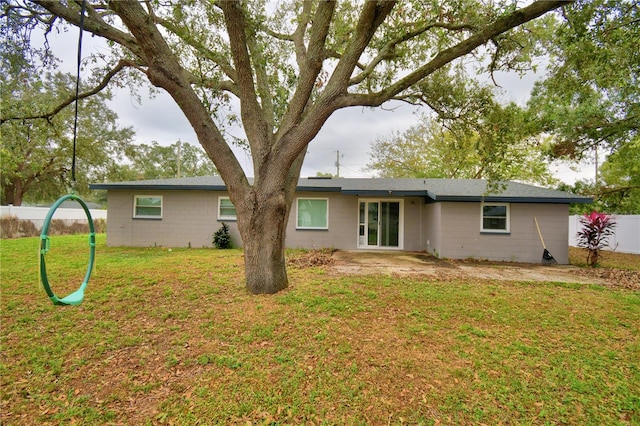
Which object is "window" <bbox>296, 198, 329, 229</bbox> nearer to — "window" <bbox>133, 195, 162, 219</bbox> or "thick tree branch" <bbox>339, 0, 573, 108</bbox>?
"window" <bbox>133, 195, 162, 219</bbox>

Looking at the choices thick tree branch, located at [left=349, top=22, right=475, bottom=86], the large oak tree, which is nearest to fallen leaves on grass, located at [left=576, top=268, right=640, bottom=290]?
the large oak tree

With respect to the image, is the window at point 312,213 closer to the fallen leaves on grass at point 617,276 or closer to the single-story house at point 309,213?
the single-story house at point 309,213

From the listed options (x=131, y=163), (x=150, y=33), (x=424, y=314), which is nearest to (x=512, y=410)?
(x=424, y=314)

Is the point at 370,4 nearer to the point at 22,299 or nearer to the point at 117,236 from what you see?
the point at 22,299

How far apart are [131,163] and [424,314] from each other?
112ft

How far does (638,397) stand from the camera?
246cm

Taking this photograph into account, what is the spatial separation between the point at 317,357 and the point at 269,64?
5.47 metres

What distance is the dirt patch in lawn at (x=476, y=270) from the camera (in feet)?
21.6

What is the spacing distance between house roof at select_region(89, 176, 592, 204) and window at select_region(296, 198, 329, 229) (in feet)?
2.07

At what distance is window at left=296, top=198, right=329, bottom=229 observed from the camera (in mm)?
11008

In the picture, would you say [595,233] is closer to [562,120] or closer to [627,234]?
[562,120]

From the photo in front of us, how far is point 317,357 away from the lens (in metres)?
2.97

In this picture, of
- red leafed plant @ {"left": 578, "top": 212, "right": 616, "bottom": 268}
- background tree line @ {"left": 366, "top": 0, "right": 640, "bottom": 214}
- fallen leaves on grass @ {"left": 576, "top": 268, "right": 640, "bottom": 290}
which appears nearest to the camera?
background tree line @ {"left": 366, "top": 0, "right": 640, "bottom": 214}

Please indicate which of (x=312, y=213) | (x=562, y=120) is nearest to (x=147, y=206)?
(x=312, y=213)
